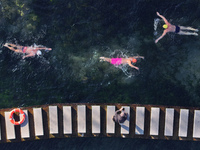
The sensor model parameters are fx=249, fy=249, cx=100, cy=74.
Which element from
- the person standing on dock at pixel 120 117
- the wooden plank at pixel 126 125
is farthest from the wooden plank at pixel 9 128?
the wooden plank at pixel 126 125

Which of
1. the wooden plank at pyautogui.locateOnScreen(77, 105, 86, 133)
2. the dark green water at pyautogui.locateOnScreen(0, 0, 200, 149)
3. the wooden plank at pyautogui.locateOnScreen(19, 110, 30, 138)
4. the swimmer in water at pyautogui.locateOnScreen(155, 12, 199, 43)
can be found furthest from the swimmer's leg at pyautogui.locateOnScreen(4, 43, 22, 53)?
the swimmer in water at pyautogui.locateOnScreen(155, 12, 199, 43)

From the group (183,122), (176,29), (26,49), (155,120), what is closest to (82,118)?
(155,120)

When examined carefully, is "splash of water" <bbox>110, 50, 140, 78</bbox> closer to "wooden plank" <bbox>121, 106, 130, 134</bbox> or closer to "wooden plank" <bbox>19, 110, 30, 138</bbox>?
"wooden plank" <bbox>121, 106, 130, 134</bbox>

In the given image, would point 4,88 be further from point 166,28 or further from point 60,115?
point 166,28

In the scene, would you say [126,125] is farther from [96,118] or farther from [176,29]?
[176,29]

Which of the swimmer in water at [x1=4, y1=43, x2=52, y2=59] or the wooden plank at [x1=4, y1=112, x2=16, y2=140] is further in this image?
the swimmer in water at [x1=4, y1=43, x2=52, y2=59]

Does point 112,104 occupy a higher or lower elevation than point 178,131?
higher

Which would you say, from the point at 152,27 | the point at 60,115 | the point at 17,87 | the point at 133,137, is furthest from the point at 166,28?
the point at 17,87
